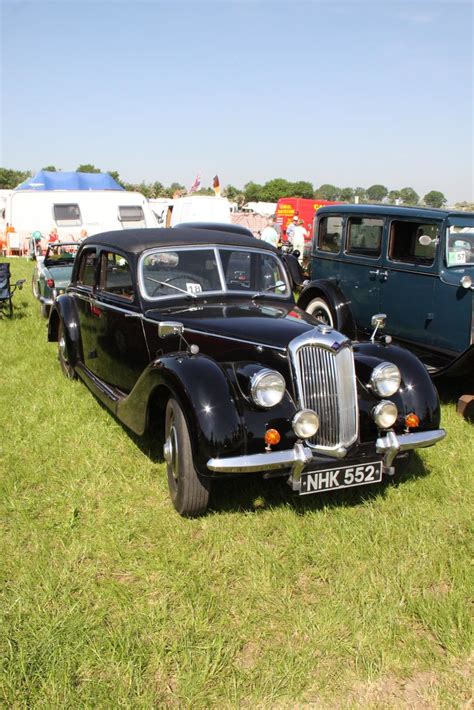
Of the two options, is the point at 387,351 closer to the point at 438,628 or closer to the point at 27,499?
the point at 438,628

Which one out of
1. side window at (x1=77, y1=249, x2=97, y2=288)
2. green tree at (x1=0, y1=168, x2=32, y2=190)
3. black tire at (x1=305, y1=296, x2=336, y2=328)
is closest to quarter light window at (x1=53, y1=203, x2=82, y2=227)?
black tire at (x1=305, y1=296, x2=336, y2=328)

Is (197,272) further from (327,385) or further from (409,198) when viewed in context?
(409,198)

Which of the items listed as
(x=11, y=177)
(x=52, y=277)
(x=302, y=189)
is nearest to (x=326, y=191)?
(x=302, y=189)

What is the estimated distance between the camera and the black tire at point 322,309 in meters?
7.21

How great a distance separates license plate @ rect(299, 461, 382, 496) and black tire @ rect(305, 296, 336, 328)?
12.5 ft

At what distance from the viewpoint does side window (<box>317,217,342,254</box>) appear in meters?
7.86

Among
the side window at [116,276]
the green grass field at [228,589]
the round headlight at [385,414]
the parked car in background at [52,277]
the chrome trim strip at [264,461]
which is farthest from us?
the parked car in background at [52,277]

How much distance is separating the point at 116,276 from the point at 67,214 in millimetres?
15339

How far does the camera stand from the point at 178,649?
2.50 metres

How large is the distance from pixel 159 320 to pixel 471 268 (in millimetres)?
3485

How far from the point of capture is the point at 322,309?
7.55 meters

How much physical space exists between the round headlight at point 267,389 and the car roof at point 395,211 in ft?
12.1

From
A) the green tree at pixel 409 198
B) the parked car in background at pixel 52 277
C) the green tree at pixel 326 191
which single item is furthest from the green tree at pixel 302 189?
the parked car in background at pixel 52 277

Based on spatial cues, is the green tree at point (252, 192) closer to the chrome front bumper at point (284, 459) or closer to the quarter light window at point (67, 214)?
the quarter light window at point (67, 214)
